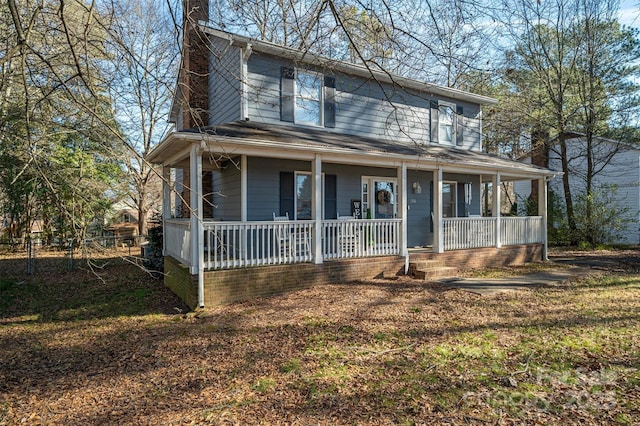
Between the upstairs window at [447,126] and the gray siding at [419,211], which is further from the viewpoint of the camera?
the upstairs window at [447,126]

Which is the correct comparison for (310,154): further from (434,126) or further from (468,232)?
(434,126)

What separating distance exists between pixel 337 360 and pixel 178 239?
17.6 feet

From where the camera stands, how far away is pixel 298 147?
8.06 meters

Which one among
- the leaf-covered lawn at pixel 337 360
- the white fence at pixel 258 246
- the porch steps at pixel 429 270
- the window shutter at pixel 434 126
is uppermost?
the window shutter at pixel 434 126

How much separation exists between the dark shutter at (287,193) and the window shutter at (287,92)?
5.10 ft

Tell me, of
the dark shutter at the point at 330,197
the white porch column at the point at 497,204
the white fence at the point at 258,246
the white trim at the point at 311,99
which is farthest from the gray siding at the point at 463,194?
the white fence at the point at 258,246

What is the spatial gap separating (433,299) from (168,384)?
4949 mm

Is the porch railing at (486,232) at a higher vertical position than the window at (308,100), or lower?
lower

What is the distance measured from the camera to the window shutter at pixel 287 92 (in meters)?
10.3

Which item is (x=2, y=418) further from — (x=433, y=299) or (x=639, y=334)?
(x=639, y=334)

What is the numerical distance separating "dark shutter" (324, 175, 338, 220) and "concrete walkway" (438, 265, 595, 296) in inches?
135

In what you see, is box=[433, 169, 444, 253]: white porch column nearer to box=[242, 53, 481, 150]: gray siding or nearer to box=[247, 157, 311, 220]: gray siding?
box=[242, 53, 481, 150]: gray siding

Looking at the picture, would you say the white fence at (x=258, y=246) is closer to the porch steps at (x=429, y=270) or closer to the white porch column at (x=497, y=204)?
the porch steps at (x=429, y=270)

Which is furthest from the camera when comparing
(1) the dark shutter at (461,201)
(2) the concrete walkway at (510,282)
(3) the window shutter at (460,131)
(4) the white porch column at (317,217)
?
(3) the window shutter at (460,131)
